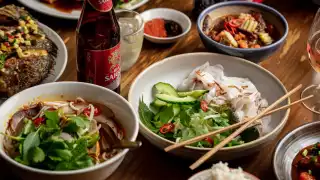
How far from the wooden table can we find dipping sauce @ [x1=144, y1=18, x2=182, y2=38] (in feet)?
0.14

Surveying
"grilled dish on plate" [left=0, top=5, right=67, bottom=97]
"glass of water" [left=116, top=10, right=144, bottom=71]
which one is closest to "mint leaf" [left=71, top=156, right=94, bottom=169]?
"grilled dish on plate" [left=0, top=5, right=67, bottom=97]

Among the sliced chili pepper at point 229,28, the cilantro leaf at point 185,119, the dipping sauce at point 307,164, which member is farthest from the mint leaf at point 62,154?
the sliced chili pepper at point 229,28

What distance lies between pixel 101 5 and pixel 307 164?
72 cm

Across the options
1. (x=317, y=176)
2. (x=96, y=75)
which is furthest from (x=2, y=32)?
(x=317, y=176)

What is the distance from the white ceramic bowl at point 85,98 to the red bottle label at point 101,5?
0.73 ft

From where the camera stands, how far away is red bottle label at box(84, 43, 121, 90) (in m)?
1.40

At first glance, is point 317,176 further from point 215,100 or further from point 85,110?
point 85,110

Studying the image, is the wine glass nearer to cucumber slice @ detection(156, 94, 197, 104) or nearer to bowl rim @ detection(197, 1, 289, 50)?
bowl rim @ detection(197, 1, 289, 50)

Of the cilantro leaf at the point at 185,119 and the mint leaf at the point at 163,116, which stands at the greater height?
the cilantro leaf at the point at 185,119

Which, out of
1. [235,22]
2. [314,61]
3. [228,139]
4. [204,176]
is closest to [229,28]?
[235,22]

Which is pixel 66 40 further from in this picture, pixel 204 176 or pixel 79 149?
pixel 204 176

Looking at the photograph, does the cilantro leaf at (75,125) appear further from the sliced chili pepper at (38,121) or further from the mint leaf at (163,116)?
the mint leaf at (163,116)

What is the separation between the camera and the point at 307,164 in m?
1.31

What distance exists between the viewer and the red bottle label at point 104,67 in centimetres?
140
